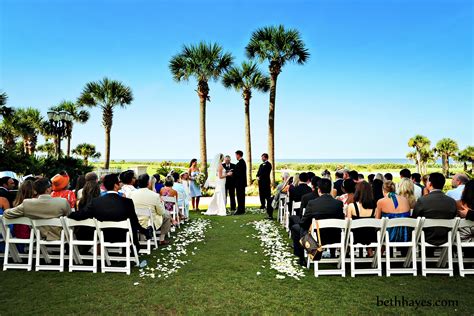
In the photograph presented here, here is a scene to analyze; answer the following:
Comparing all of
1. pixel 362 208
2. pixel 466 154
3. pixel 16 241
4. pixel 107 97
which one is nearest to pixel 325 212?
pixel 362 208

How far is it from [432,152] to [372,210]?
41.9m

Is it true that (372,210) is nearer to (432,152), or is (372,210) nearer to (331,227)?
(331,227)

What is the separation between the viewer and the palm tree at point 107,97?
103 feet

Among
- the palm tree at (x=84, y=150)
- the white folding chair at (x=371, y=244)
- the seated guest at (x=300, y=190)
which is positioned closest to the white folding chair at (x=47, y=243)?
the white folding chair at (x=371, y=244)

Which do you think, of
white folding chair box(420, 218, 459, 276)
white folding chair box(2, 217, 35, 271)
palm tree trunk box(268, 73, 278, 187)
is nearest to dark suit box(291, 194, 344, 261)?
white folding chair box(420, 218, 459, 276)

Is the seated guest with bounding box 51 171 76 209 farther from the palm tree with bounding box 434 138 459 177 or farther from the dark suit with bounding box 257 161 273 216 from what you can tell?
the palm tree with bounding box 434 138 459 177

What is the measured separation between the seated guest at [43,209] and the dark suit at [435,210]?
573cm

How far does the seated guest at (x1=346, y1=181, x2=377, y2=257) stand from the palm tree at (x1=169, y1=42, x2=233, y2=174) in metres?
16.5

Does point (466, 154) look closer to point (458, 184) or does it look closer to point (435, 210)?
point (458, 184)

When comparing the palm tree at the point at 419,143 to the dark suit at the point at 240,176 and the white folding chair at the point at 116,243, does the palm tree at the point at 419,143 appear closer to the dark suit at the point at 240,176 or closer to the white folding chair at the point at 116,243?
the dark suit at the point at 240,176

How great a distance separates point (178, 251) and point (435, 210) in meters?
4.65

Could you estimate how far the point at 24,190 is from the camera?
6227mm

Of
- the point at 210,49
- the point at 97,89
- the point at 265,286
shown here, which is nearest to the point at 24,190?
the point at 265,286

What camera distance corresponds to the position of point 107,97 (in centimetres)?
3186
